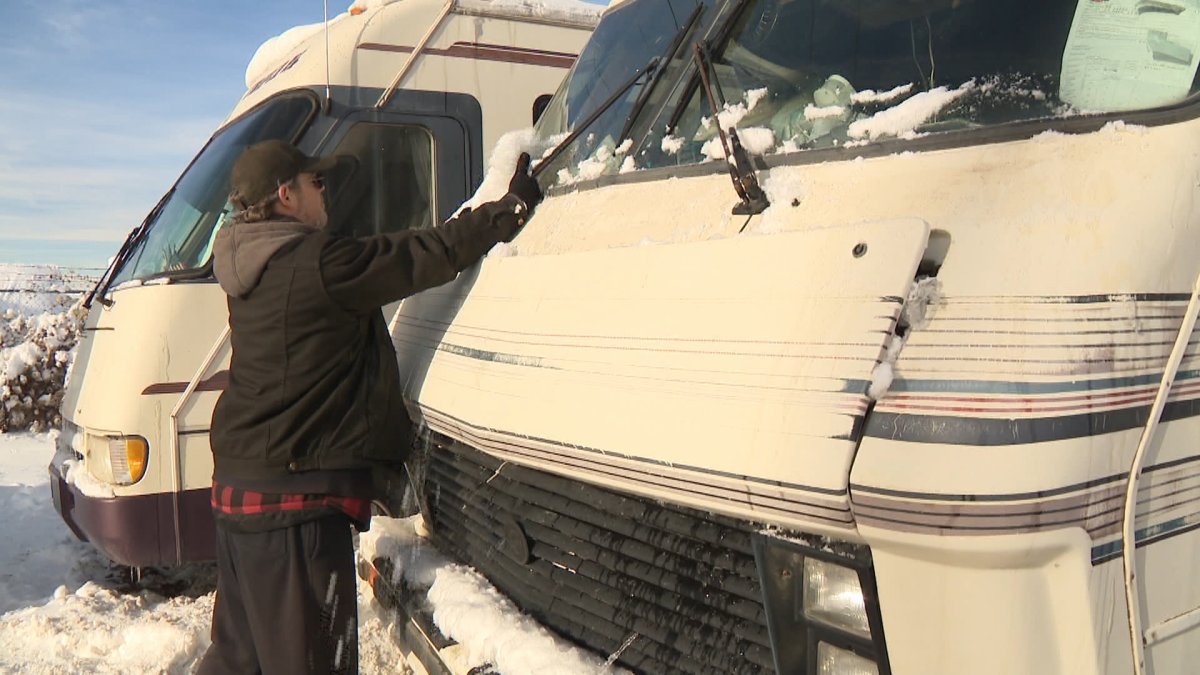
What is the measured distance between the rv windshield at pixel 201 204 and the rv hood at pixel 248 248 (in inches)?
64.9

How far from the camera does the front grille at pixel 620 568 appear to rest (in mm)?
1823

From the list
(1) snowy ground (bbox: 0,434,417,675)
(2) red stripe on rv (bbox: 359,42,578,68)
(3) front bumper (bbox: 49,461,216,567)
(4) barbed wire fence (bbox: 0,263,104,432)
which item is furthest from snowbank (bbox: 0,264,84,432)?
(2) red stripe on rv (bbox: 359,42,578,68)

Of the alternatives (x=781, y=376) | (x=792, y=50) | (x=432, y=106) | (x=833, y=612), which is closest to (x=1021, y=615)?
(x=833, y=612)

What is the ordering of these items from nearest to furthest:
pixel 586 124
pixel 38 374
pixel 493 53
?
pixel 586 124 → pixel 493 53 → pixel 38 374

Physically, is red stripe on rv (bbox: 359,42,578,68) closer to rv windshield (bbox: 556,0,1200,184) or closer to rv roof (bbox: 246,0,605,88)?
rv roof (bbox: 246,0,605,88)

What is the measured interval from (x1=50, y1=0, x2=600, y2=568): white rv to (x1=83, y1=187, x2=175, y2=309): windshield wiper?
13mm

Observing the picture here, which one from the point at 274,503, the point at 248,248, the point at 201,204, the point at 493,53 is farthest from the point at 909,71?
the point at 201,204

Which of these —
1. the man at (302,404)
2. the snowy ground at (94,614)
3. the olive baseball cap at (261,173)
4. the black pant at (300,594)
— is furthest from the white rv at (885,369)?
the snowy ground at (94,614)

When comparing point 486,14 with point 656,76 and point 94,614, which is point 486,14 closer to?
point 656,76

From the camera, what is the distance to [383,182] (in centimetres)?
450

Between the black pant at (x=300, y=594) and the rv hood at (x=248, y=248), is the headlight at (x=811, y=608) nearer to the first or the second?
the black pant at (x=300, y=594)

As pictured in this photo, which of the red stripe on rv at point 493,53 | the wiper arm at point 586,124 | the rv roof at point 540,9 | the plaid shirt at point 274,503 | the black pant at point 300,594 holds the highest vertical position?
the rv roof at point 540,9

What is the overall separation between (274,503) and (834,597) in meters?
1.57

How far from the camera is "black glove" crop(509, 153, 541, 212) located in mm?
2838
